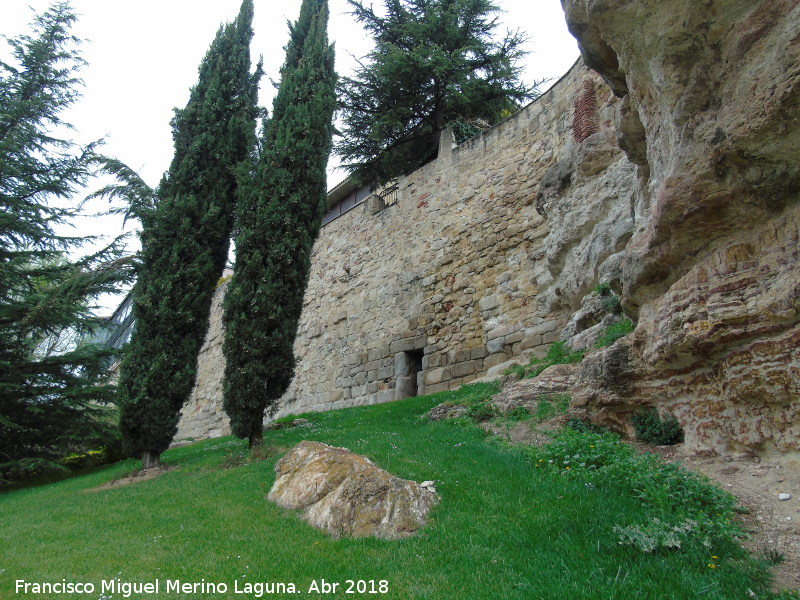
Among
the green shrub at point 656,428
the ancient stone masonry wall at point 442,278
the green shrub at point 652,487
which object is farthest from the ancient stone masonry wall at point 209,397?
the green shrub at point 656,428

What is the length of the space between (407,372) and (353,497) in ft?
28.2

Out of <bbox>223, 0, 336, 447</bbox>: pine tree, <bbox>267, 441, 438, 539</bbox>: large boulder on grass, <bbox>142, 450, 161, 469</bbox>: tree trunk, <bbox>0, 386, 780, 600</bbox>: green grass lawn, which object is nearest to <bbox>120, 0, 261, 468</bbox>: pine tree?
<bbox>142, 450, 161, 469</bbox>: tree trunk

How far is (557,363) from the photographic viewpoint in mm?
7348

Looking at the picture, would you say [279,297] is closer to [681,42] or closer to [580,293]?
[580,293]

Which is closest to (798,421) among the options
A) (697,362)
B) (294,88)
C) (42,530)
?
(697,362)

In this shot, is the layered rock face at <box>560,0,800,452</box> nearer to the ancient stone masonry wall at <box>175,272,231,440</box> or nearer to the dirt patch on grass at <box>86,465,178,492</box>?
the dirt patch on grass at <box>86,465,178,492</box>

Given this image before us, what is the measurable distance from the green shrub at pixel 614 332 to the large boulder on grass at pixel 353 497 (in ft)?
9.01

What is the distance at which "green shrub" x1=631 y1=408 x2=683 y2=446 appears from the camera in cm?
440

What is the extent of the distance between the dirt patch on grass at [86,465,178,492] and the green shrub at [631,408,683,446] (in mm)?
6761

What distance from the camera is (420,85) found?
→ 17344 mm

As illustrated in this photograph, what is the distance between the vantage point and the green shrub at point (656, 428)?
4398mm

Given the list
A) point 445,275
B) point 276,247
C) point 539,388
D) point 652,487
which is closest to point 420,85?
point 445,275

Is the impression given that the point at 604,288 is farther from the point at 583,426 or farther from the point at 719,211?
the point at 719,211

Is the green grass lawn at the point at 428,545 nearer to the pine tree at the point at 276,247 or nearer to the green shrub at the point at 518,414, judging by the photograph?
the green shrub at the point at 518,414
